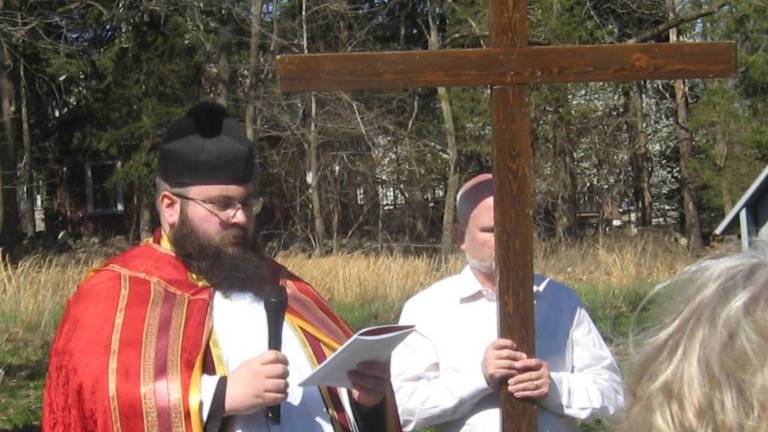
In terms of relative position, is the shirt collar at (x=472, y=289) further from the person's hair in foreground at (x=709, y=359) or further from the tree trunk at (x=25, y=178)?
the tree trunk at (x=25, y=178)

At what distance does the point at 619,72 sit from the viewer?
3.47m

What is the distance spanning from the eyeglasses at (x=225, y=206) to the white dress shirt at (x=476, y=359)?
800 mm

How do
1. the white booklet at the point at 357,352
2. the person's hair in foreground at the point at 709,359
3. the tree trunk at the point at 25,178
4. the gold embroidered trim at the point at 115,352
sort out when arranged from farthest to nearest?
the tree trunk at the point at 25,178 < the gold embroidered trim at the point at 115,352 < the white booklet at the point at 357,352 < the person's hair in foreground at the point at 709,359

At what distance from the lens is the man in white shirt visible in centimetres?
373

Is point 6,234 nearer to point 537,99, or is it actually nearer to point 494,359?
point 537,99

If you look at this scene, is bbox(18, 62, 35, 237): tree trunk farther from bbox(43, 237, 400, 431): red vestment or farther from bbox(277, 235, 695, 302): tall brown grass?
bbox(43, 237, 400, 431): red vestment

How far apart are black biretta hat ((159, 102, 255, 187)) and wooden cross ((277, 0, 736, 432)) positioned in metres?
0.32

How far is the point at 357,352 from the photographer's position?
116 inches

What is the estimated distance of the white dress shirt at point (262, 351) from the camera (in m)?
3.30

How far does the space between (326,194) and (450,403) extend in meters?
24.0

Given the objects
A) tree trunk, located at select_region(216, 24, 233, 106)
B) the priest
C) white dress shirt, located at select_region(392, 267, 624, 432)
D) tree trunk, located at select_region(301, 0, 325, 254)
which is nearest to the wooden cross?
white dress shirt, located at select_region(392, 267, 624, 432)

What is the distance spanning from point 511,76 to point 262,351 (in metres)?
1.08

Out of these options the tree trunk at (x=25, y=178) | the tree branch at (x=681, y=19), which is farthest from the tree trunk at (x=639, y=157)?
the tree trunk at (x=25, y=178)

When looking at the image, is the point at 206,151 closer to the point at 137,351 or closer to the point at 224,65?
the point at 137,351
